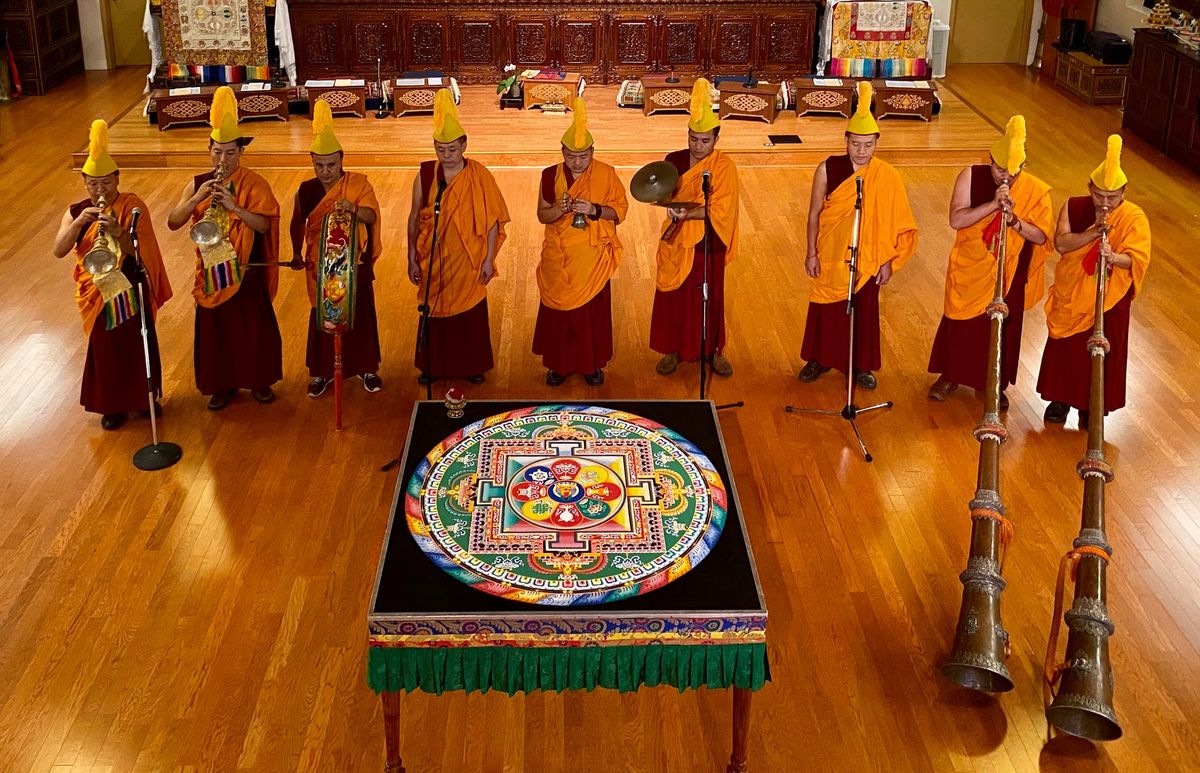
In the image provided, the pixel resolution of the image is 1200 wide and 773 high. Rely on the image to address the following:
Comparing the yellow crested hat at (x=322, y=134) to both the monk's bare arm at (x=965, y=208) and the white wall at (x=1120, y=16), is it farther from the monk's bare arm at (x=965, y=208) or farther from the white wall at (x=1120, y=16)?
the white wall at (x=1120, y=16)

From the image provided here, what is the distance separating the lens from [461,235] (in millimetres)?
5734

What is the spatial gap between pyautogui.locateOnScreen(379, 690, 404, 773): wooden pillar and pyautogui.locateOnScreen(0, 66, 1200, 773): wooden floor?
17 cm

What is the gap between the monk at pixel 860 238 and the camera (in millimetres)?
5676

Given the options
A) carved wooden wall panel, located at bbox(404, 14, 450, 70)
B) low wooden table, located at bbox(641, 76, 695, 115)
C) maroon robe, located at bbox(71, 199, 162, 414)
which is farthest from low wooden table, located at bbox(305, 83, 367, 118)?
maroon robe, located at bbox(71, 199, 162, 414)

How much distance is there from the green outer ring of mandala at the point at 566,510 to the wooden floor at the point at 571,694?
0.75 meters

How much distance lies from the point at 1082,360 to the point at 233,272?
153 inches

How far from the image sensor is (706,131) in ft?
18.6

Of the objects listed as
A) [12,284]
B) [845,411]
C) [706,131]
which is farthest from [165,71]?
[845,411]

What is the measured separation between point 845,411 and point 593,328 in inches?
50.7

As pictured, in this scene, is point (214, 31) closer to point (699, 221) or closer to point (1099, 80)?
point (699, 221)

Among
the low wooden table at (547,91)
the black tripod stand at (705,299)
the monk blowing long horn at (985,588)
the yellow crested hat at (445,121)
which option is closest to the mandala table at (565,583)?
the monk blowing long horn at (985,588)

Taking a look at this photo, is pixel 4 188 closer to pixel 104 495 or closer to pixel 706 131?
pixel 104 495

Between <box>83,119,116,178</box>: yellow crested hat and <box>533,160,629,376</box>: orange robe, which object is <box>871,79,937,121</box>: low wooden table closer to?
<box>533,160,629,376</box>: orange robe

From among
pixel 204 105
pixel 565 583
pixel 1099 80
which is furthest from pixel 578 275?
pixel 1099 80
